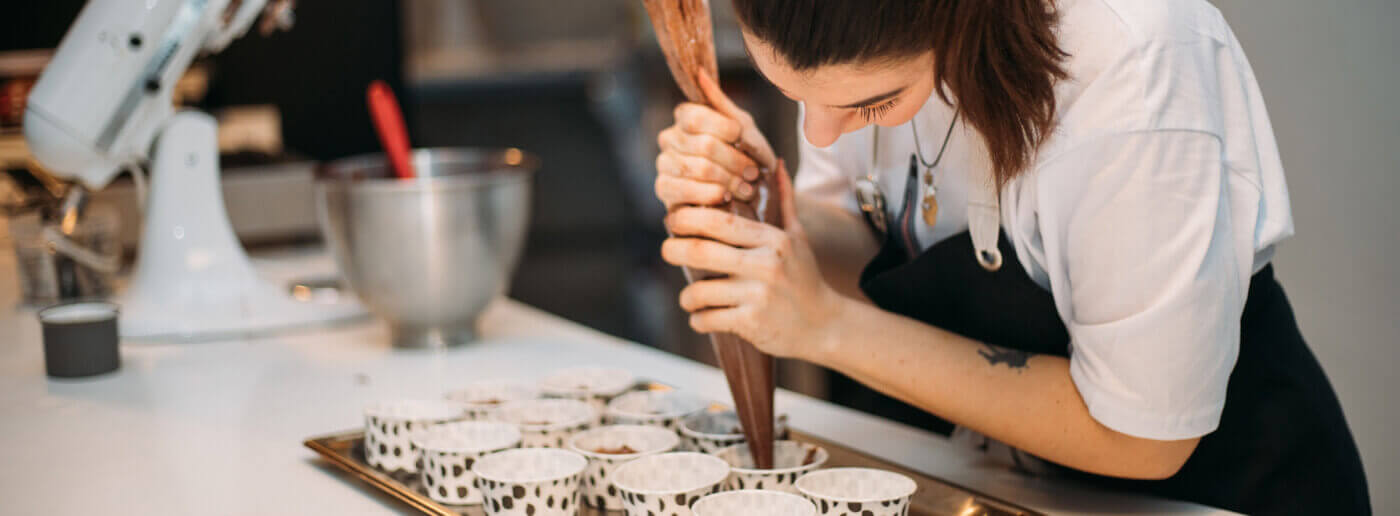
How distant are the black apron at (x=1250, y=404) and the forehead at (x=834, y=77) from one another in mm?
208

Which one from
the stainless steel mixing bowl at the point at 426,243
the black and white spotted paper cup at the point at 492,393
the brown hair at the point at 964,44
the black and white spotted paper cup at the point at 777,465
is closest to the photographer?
the brown hair at the point at 964,44

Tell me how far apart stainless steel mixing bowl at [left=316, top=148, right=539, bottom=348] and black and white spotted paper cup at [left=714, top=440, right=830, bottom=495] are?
1.91 ft

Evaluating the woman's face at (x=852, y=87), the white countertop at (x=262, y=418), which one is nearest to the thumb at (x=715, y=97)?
the woman's face at (x=852, y=87)

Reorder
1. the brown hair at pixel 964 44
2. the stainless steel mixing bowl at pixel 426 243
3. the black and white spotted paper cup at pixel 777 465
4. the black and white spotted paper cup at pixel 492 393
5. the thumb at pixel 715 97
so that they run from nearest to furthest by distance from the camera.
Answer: the brown hair at pixel 964 44 < the black and white spotted paper cup at pixel 777 465 < the thumb at pixel 715 97 < the black and white spotted paper cup at pixel 492 393 < the stainless steel mixing bowl at pixel 426 243

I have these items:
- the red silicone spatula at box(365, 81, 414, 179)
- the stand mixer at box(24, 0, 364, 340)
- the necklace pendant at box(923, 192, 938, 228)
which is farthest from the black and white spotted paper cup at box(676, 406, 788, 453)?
the stand mixer at box(24, 0, 364, 340)

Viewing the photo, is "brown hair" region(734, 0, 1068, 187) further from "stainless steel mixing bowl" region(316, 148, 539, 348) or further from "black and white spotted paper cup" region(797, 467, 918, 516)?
"stainless steel mixing bowl" region(316, 148, 539, 348)

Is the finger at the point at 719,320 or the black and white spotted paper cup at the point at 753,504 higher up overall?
the finger at the point at 719,320

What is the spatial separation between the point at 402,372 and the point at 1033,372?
777 millimetres

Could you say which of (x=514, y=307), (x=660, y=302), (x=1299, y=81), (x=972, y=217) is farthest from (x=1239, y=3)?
(x=660, y=302)

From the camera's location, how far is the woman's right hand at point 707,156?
100cm

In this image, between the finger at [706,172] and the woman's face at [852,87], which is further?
the finger at [706,172]

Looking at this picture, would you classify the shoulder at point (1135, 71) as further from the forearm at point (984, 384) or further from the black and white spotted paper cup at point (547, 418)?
the black and white spotted paper cup at point (547, 418)

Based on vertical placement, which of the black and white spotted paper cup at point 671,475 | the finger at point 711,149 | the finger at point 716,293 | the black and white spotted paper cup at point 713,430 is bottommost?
the black and white spotted paper cup at point 713,430

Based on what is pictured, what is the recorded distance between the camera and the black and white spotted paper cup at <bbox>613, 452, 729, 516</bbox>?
2.85ft
